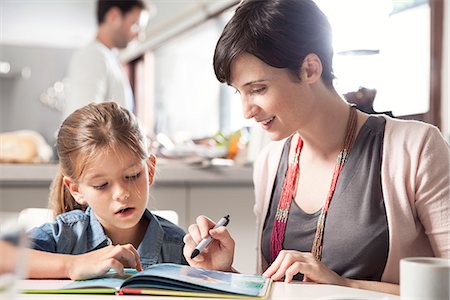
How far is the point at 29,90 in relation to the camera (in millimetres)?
7195

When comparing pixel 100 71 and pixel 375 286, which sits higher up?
pixel 100 71

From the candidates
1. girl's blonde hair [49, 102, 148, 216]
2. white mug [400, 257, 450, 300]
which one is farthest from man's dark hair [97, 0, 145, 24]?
white mug [400, 257, 450, 300]

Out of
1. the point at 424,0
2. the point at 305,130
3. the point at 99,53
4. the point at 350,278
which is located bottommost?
the point at 350,278

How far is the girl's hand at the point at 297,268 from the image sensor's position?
1.03m

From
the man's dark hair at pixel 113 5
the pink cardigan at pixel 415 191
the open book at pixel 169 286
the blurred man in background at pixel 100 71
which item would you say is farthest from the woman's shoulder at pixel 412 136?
the man's dark hair at pixel 113 5

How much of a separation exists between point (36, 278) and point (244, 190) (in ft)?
4.71

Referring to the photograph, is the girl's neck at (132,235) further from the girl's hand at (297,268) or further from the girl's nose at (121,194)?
the girl's hand at (297,268)

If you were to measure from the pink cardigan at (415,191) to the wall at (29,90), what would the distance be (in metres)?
6.14

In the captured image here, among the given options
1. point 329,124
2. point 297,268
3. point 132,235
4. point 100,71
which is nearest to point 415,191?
point 329,124

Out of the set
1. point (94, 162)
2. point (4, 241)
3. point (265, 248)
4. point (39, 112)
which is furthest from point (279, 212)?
point (39, 112)

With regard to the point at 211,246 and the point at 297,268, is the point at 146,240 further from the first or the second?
the point at 297,268

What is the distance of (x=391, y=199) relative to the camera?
1.24 meters

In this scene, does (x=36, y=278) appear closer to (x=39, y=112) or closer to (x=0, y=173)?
(x=0, y=173)

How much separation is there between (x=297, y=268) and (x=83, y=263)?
0.31 meters
